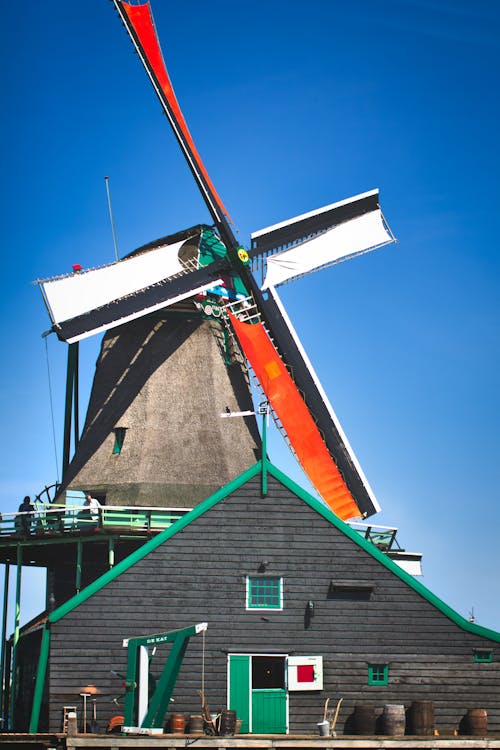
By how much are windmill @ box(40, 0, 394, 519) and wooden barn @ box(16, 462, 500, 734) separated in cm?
838

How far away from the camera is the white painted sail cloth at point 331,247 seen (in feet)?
131

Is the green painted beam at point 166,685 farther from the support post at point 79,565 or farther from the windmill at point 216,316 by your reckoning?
the windmill at point 216,316

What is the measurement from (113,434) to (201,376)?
3.50 metres

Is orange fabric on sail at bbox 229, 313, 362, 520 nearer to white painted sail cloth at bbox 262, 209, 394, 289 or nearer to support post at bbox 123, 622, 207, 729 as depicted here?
white painted sail cloth at bbox 262, 209, 394, 289

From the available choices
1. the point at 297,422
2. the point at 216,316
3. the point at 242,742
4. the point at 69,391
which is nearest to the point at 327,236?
the point at 216,316

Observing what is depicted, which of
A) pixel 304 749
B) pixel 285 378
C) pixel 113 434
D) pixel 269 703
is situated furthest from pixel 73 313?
pixel 304 749

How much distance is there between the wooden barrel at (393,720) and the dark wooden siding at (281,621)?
1243mm

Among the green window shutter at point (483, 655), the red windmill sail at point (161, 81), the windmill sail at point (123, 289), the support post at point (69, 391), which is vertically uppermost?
the red windmill sail at point (161, 81)

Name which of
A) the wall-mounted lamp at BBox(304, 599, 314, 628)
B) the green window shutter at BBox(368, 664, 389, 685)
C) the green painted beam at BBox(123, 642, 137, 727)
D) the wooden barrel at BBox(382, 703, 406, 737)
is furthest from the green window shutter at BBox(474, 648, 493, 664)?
the green painted beam at BBox(123, 642, 137, 727)

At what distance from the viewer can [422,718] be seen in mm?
25391

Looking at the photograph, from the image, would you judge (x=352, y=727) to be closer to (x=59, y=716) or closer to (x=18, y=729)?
(x=59, y=716)

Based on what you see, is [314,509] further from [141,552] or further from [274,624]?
[141,552]

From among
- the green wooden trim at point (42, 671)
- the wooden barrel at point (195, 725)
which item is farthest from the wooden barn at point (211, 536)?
the wooden barrel at point (195, 725)

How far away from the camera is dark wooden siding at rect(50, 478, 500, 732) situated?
2578cm
